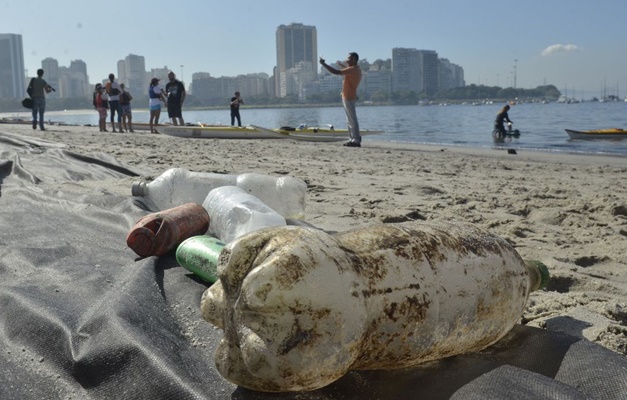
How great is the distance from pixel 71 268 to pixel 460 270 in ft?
5.90

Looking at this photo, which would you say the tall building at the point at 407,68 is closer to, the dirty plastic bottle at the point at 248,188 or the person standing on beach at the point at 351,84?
the person standing on beach at the point at 351,84

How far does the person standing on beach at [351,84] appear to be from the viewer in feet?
40.1

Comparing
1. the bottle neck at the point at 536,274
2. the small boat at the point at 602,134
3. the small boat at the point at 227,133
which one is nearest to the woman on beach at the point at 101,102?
the small boat at the point at 227,133

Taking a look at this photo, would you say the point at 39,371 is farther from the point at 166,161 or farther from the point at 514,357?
the point at 166,161

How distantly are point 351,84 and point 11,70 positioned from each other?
5235 inches

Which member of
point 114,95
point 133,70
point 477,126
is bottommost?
point 477,126

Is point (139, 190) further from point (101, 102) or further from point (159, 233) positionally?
point (101, 102)

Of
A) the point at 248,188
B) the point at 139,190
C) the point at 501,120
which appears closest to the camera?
the point at 248,188

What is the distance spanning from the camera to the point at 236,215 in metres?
3.14

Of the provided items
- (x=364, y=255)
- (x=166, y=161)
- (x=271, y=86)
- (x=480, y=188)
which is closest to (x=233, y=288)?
(x=364, y=255)

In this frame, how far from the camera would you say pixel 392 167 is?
27.6 feet

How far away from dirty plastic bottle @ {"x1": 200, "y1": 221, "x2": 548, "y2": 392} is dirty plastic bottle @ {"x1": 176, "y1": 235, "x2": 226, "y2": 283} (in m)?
0.70

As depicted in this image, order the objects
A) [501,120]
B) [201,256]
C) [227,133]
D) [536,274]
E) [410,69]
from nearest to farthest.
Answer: [536,274], [201,256], [227,133], [501,120], [410,69]

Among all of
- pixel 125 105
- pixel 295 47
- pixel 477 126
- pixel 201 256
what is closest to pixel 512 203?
pixel 201 256
